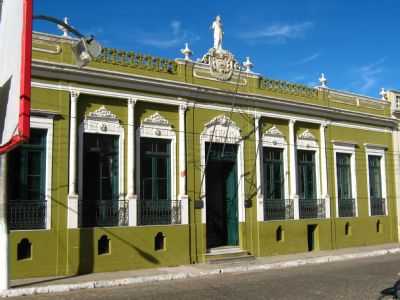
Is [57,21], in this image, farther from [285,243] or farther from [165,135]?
[285,243]

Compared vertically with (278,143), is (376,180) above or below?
below

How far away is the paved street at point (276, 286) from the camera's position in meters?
10.5

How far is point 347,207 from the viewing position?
20.3 metres

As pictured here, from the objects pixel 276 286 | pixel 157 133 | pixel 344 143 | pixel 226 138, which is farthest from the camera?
pixel 344 143

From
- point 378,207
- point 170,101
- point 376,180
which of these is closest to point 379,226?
point 378,207

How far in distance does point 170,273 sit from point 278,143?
7.13m

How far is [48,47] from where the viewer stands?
1334 cm

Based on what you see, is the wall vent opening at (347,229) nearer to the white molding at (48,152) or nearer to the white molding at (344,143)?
the white molding at (344,143)

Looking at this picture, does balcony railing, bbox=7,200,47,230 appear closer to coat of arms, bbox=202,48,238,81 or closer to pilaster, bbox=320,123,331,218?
coat of arms, bbox=202,48,238,81

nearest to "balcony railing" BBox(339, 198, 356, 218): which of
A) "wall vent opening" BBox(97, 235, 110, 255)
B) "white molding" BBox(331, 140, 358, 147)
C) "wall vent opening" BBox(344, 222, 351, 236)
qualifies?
"wall vent opening" BBox(344, 222, 351, 236)

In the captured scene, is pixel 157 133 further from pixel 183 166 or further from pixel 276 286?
pixel 276 286

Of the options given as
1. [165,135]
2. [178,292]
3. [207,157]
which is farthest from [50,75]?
[178,292]

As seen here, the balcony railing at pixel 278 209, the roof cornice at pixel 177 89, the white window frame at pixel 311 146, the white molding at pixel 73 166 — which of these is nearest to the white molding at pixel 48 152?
the white molding at pixel 73 166

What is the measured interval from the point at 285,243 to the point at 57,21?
38.7 feet
